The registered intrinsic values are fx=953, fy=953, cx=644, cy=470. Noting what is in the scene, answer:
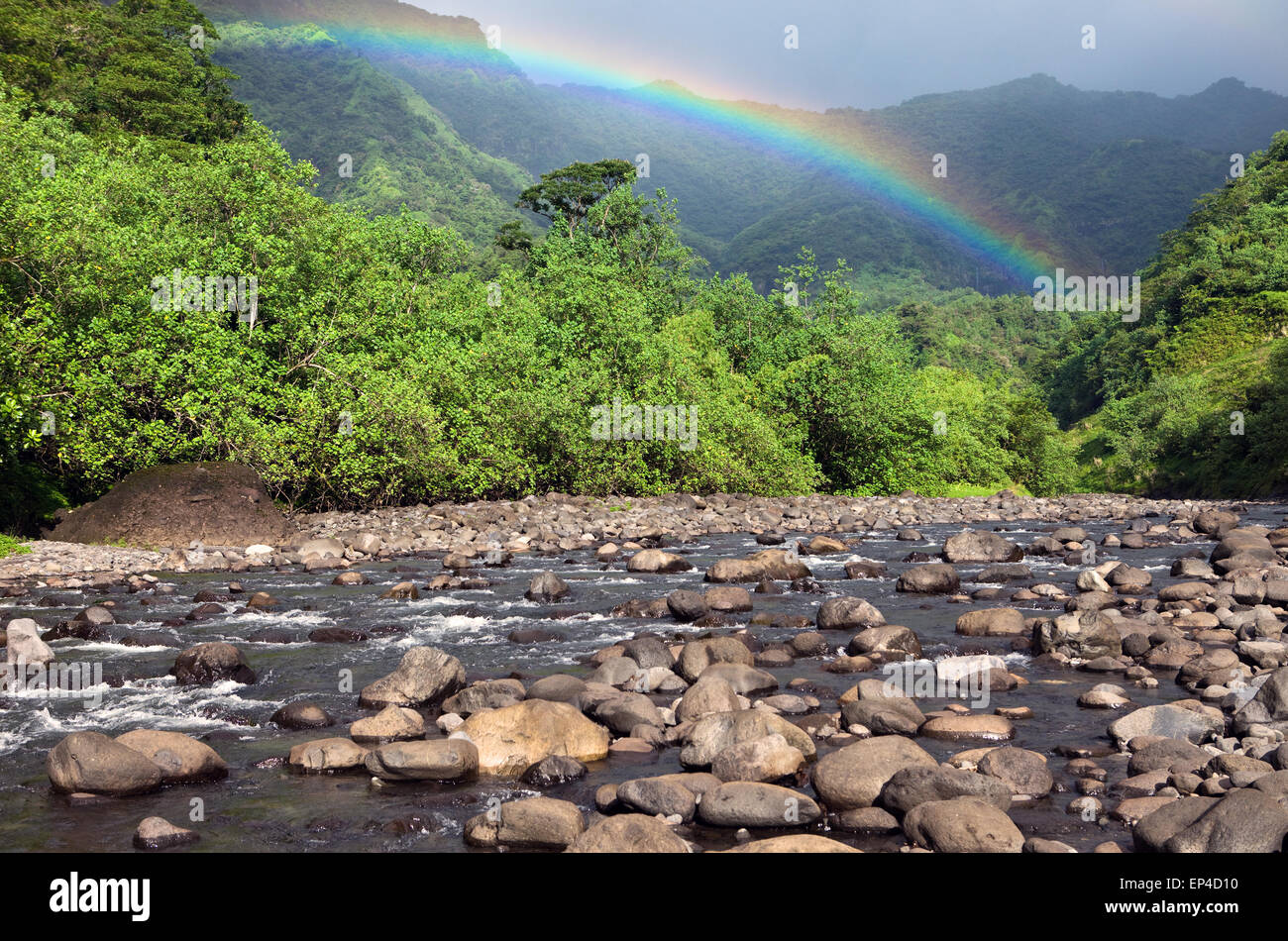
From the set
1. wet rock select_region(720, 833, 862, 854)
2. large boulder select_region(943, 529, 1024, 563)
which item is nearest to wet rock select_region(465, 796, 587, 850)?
wet rock select_region(720, 833, 862, 854)

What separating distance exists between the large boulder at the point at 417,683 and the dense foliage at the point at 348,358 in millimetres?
17096

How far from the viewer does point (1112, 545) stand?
31.2m

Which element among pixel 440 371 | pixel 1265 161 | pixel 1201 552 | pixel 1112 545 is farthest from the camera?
pixel 1265 161

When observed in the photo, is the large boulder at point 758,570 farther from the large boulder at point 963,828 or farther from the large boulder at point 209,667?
the large boulder at point 963,828

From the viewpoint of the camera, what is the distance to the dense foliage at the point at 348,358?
28969 mm

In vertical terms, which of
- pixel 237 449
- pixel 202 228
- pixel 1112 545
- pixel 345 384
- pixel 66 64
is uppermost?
pixel 66 64

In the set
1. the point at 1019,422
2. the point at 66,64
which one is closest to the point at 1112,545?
the point at 1019,422

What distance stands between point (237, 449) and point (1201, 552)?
30920 mm

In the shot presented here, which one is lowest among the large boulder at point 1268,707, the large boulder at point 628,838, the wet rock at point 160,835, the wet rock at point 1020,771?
the wet rock at point 160,835

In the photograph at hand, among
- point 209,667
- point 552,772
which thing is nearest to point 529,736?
point 552,772

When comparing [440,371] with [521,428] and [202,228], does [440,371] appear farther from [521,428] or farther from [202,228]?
[202,228]

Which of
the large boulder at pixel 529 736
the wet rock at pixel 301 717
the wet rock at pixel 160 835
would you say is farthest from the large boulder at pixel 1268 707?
the wet rock at pixel 160 835

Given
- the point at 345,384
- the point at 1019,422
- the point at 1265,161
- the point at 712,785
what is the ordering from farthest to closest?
the point at 1265,161 < the point at 1019,422 < the point at 345,384 < the point at 712,785

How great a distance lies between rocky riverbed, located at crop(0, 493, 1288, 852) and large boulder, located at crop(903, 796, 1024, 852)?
0.08 feet
